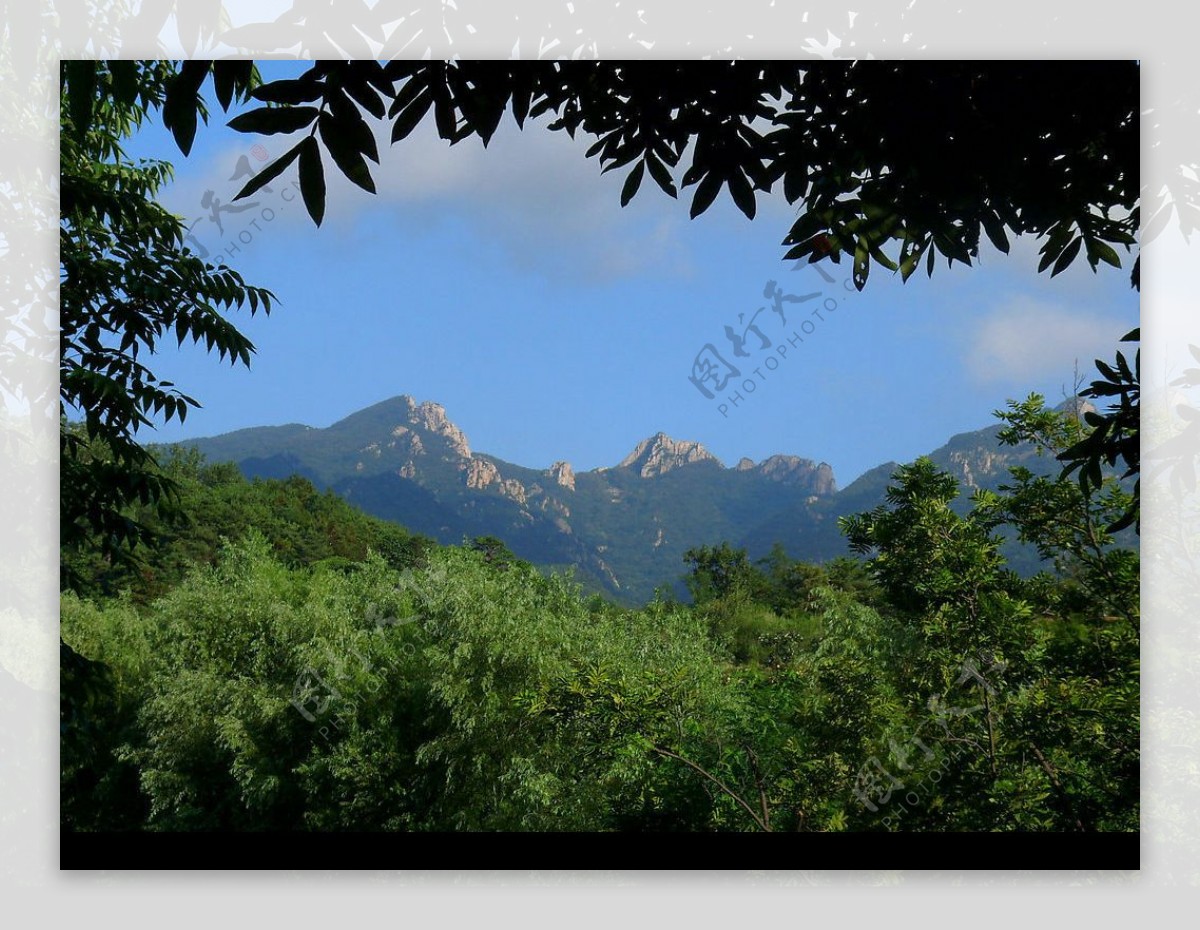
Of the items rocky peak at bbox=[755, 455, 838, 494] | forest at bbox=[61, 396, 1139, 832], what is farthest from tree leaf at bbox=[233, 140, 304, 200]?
rocky peak at bbox=[755, 455, 838, 494]

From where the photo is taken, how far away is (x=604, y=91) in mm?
1745

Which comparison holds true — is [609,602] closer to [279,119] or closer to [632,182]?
[632,182]

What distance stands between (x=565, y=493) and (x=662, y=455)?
612 mm

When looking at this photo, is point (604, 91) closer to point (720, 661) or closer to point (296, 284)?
point (296, 284)

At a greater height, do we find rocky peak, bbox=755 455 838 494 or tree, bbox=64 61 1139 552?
tree, bbox=64 61 1139 552

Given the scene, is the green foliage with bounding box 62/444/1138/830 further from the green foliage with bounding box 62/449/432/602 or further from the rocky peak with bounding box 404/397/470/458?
the rocky peak with bounding box 404/397/470/458

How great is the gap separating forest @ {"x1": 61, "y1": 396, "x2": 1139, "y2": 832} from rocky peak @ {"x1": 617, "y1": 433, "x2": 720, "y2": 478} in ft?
1.68

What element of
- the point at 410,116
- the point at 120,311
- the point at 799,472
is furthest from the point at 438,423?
the point at 410,116

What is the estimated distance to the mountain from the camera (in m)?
4.73

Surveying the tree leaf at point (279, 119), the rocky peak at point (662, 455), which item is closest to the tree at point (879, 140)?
the tree leaf at point (279, 119)

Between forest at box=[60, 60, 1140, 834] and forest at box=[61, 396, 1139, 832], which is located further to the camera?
forest at box=[61, 396, 1139, 832]

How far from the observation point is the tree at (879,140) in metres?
1.63

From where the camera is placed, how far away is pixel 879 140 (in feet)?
5.73

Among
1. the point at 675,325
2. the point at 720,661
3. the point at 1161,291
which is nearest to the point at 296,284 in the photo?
the point at 675,325
